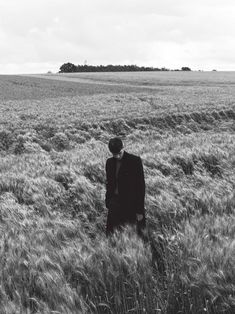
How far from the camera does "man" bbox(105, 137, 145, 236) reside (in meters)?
5.56

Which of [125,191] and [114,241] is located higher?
[125,191]

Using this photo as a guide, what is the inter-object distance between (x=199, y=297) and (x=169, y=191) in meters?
4.04

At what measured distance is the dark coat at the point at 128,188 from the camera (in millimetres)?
5566

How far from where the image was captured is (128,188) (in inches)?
222

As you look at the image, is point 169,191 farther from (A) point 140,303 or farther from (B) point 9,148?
(B) point 9,148

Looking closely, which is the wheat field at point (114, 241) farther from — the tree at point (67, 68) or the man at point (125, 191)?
the tree at point (67, 68)

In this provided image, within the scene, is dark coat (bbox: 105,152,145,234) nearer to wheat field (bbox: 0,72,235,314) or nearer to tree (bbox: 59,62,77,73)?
wheat field (bbox: 0,72,235,314)

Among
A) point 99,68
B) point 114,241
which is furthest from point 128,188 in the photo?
point 99,68

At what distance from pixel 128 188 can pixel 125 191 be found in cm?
7

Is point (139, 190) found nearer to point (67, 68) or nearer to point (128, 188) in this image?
point (128, 188)

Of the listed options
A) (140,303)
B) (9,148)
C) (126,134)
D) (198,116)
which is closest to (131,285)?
(140,303)

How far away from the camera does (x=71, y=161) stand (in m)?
10.8

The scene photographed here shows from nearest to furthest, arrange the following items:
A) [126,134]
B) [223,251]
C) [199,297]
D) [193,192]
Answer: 1. [199,297]
2. [223,251]
3. [193,192]
4. [126,134]

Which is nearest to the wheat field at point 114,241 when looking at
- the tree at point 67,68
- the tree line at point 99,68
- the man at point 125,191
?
the man at point 125,191
